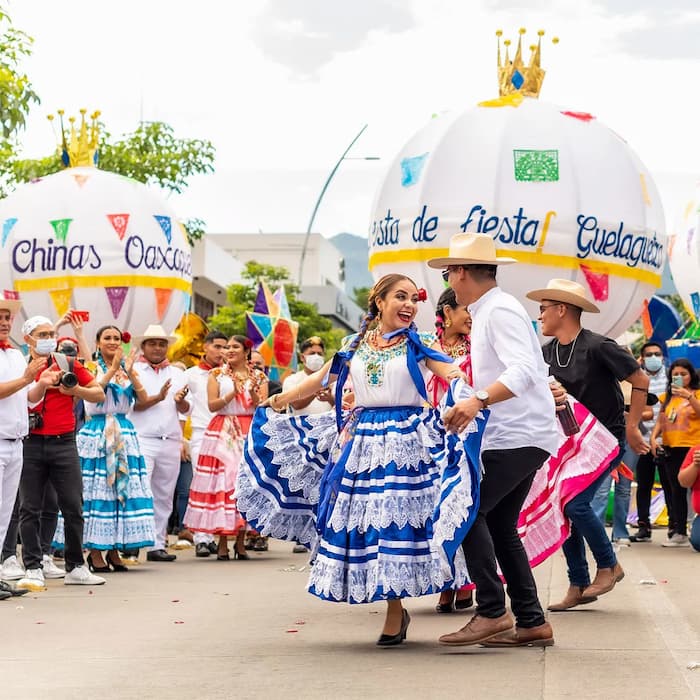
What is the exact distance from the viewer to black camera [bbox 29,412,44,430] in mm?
10438

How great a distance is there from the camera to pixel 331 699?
18.7ft

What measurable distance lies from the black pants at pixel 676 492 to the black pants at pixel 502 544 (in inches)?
306

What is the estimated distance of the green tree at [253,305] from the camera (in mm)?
54906

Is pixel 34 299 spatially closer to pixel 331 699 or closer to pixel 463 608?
pixel 463 608

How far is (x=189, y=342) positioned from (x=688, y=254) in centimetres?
656

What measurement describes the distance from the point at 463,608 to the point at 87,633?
2393 millimetres

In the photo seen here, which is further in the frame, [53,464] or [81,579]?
[81,579]

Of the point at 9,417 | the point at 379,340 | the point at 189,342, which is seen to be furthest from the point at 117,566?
the point at 189,342

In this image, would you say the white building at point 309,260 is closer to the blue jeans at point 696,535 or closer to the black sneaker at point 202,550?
the black sneaker at point 202,550

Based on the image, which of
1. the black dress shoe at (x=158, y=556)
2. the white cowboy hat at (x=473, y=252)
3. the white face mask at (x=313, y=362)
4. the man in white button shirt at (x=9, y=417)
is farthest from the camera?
the white face mask at (x=313, y=362)

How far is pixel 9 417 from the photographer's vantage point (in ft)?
31.6

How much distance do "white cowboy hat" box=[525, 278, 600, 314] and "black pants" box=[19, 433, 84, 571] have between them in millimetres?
3679

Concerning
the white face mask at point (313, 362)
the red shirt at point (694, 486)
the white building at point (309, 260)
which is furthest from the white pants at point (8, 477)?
the white building at point (309, 260)

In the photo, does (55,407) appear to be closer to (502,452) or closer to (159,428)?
(159,428)
